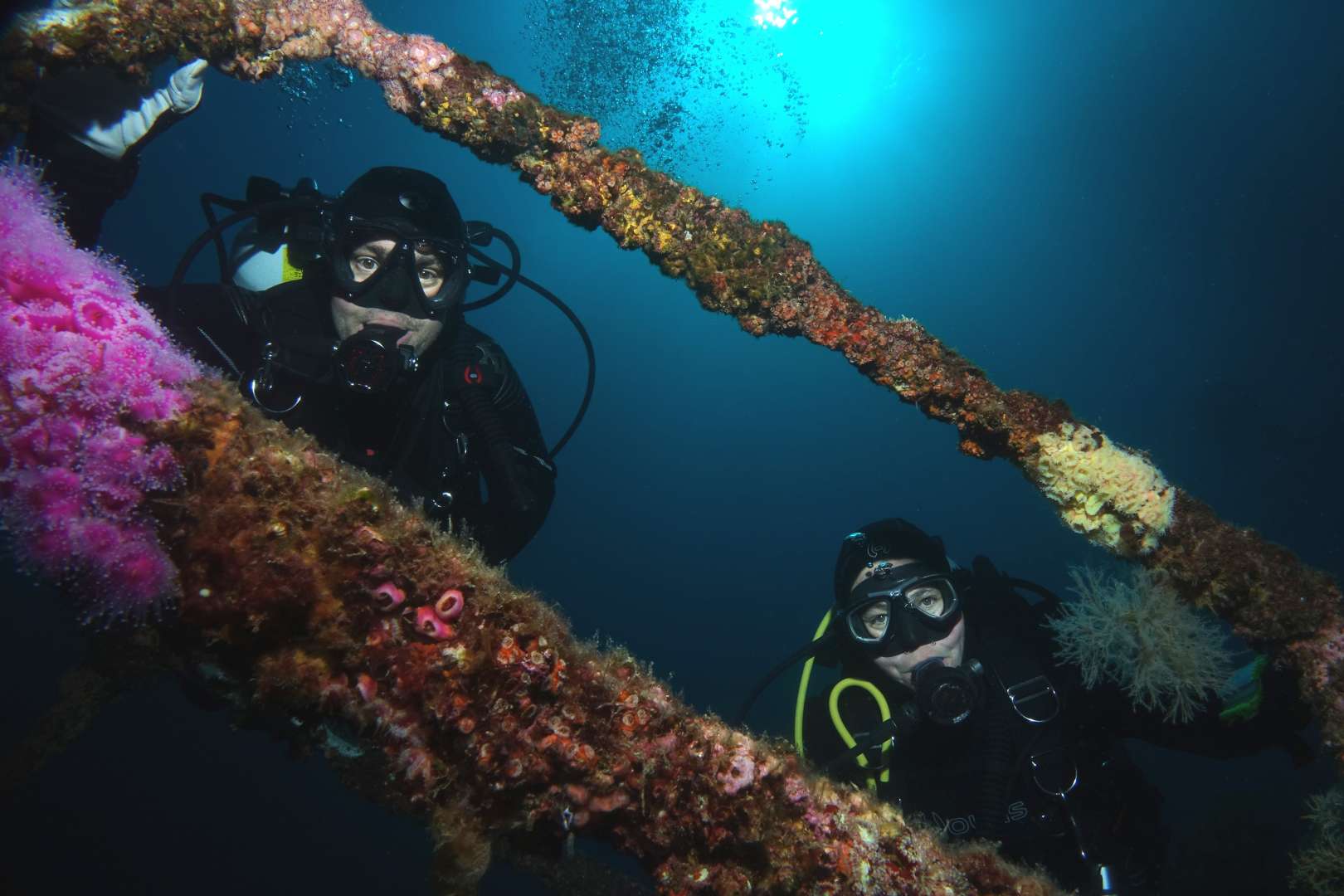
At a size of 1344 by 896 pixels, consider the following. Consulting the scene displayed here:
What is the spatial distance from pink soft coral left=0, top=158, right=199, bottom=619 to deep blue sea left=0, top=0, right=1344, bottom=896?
59 centimetres

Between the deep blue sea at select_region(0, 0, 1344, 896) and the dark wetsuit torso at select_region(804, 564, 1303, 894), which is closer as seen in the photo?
the dark wetsuit torso at select_region(804, 564, 1303, 894)

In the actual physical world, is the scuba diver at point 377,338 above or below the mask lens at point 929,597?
below

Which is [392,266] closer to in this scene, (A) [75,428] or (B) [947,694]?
(A) [75,428]

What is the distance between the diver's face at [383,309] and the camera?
4281mm

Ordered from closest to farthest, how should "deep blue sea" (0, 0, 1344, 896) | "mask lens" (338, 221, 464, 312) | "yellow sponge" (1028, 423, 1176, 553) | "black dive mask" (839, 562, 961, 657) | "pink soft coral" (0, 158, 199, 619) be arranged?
"pink soft coral" (0, 158, 199, 619) < "yellow sponge" (1028, 423, 1176, 553) < "mask lens" (338, 221, 464, 312) < "black dive mask" (839, 562, 961, 657) < "deep blue sea" (0, 0, 1344, 896)

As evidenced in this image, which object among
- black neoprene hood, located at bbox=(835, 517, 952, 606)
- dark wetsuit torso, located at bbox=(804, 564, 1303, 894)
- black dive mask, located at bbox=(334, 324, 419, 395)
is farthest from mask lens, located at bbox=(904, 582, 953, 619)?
black dive mask, located at bbox=(334, 324, 419, 395)

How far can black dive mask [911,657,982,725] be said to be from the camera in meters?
4.20

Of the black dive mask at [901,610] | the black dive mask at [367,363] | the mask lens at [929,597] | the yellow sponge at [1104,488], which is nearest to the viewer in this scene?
the yellow sponge at [1104,488]

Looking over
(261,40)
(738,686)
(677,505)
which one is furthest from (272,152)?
(261,40)

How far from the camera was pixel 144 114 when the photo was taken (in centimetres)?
314

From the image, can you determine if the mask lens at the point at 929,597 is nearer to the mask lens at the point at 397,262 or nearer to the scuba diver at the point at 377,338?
the scuba diver at the point at 377,338

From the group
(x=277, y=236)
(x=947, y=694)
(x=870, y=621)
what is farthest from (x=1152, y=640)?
(x=277, y=236)

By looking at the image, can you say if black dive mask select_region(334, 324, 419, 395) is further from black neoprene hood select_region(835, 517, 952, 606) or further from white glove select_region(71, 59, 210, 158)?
black neoprene hood select_region(835, 517, 952, 606)

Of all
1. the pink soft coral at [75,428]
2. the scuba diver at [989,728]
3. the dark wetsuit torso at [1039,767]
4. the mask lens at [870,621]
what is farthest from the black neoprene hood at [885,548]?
the pink soft coral at [75,428]
